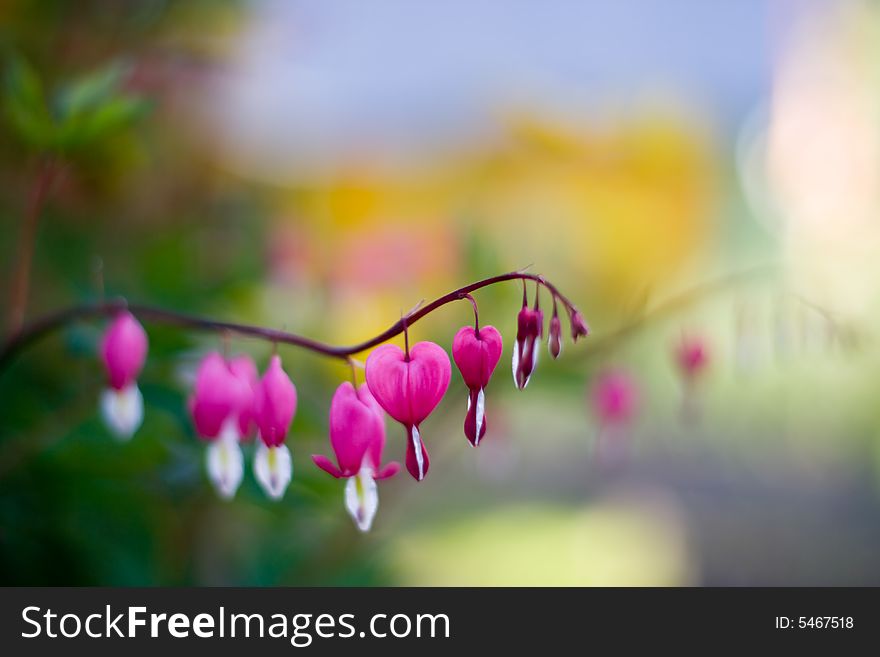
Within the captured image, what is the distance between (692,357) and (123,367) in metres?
0.72

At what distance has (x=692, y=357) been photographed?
3.44 feet

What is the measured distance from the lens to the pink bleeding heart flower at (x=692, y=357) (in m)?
1.05

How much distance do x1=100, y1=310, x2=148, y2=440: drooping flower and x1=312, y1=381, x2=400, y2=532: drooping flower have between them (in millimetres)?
210

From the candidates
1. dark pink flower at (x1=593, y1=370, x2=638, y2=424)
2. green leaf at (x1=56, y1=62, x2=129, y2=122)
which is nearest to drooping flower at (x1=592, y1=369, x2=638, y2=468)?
dark pink flower at (x1=593, y1=370, x2=638, y2=424)

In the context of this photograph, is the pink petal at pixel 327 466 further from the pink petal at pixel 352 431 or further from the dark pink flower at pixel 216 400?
the dark pink flower at pixel 216 400

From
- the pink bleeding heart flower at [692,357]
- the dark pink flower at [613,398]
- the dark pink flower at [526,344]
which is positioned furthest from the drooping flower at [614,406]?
the dark pink flower at [526,344]

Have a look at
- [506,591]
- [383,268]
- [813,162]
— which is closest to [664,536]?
[813,162]

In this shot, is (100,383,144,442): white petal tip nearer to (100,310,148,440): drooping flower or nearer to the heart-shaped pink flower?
(100,310,148,440): drooping flower

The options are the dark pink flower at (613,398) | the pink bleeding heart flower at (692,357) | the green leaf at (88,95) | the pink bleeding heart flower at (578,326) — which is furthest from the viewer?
the dark pink flower at (613,398)

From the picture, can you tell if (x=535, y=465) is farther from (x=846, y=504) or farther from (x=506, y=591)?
(x=506, y=591)

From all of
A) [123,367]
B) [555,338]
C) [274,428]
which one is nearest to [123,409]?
[123,367]

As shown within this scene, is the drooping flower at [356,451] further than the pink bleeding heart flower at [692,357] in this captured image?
No

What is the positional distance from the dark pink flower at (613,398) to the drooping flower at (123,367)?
2.32 feet

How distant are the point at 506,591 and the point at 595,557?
2.17 m
